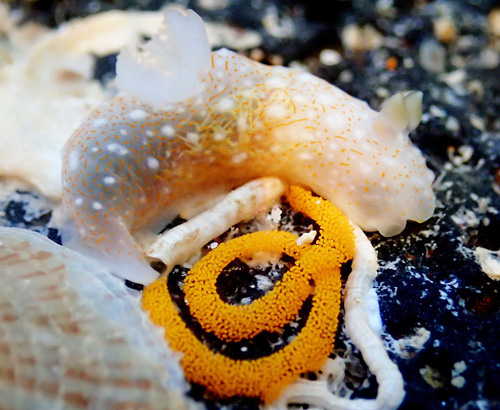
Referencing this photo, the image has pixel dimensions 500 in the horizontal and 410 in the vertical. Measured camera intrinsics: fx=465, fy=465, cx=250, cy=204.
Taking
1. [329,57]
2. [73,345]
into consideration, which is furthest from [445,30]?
[73,345]

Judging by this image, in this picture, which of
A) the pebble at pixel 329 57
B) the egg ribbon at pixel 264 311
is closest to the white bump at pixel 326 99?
the egg ribbon at pixel 264 311

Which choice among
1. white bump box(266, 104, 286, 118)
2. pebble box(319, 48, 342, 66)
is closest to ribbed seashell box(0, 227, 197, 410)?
white bump box(266, 104, 286, 118)

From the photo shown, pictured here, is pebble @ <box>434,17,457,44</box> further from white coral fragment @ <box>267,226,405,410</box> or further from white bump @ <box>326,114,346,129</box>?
white coral fragment @ <box>267,226,405,410</box>

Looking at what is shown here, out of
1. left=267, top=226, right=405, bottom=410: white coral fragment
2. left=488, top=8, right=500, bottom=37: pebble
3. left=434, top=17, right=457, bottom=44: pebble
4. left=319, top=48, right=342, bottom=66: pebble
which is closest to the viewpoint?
left=267, top=226, right=405, bottom=410: white coral fragment

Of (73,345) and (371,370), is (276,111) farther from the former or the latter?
(73,345)

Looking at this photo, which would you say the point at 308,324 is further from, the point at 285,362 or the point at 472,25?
the point at 472,25

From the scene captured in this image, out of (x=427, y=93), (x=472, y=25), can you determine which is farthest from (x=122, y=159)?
(x=472, y=25)
